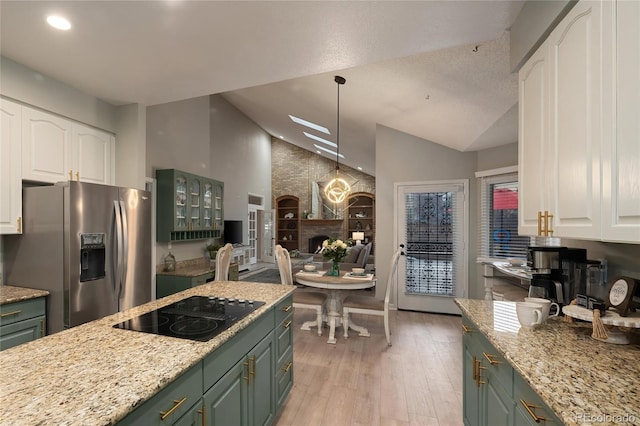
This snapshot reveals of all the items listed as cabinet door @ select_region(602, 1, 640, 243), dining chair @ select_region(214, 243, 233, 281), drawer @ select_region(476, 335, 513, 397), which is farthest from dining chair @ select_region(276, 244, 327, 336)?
cabinet door @ select_region(602, 1, 640, 243)

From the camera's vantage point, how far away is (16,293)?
7.11 feet

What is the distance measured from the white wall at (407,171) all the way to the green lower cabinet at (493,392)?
113 inches

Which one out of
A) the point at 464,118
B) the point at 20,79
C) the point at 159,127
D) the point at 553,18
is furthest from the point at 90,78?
the point at 464,118

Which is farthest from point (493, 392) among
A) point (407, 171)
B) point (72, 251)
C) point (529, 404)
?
point (407, 171)


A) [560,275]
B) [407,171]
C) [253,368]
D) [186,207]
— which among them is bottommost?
[253,368]

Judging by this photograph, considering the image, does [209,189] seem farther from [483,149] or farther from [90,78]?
[483,149]

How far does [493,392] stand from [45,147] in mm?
3576

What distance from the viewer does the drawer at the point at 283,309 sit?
2.01 meters

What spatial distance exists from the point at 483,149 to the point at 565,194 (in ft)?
11.2

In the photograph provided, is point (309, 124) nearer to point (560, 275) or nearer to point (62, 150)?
point (62, 150)

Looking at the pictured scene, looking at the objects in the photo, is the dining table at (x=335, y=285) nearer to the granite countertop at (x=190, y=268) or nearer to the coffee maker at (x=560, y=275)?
the granite countertop at (x=190, y=268)

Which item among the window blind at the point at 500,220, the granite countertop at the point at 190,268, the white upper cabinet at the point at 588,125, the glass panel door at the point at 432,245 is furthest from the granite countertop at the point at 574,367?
the granite countertop at the point at 190,268

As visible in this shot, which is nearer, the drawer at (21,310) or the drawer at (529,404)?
the drawer at (529,404)

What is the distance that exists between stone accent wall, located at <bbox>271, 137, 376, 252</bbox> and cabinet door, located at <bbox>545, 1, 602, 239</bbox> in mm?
8399
